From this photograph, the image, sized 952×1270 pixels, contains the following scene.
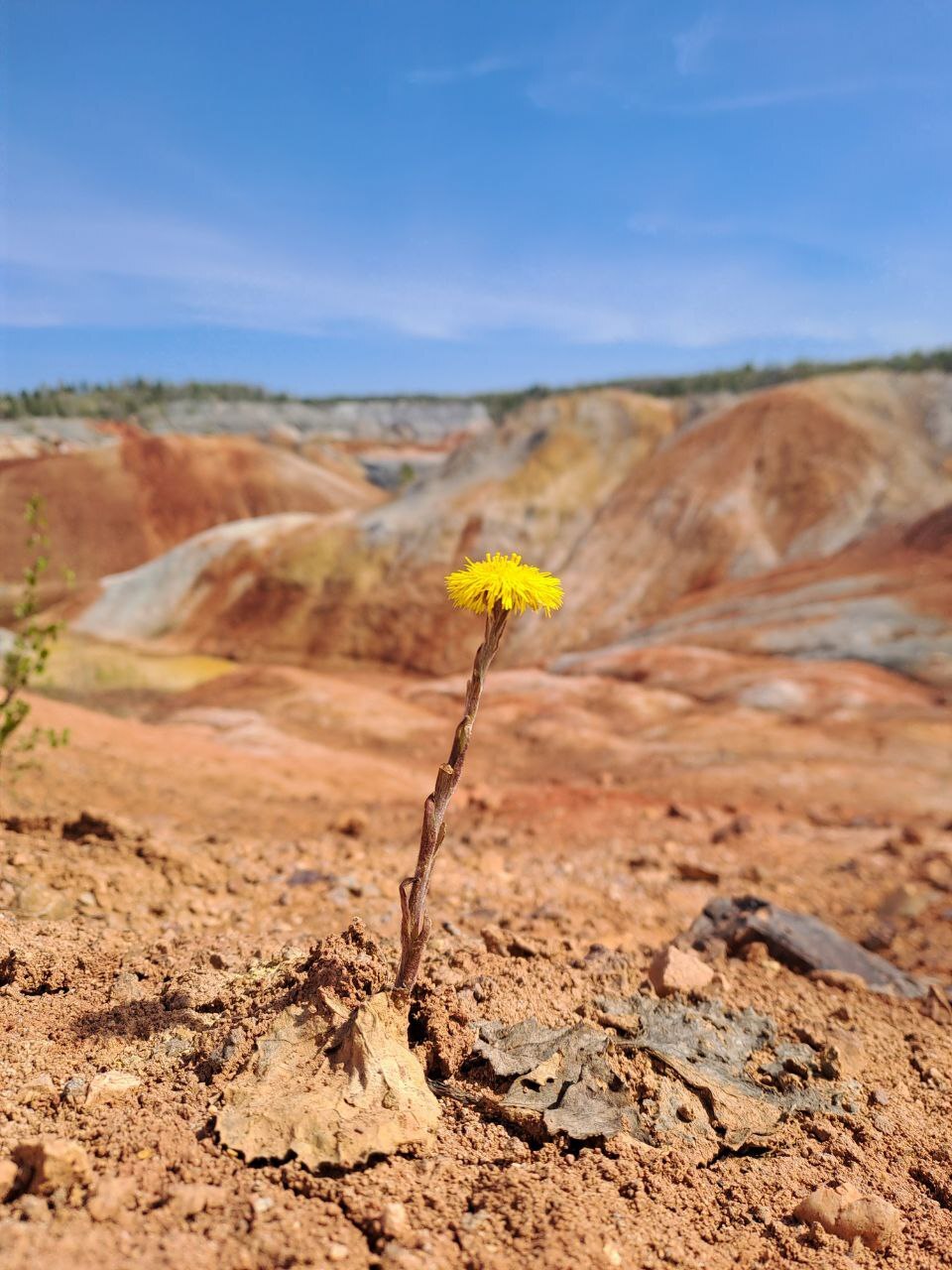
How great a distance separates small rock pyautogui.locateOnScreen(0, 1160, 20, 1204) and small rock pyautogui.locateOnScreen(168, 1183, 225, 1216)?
0.45 meters

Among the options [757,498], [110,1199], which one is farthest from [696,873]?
[757,498]

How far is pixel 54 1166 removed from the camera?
7.69 feet

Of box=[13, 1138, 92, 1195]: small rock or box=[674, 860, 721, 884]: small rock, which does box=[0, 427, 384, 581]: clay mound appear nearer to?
box=[674, 860, 721, 884]: small rock

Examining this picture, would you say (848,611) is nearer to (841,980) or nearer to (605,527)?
(605,527)

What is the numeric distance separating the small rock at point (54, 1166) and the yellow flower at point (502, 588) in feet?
6.55

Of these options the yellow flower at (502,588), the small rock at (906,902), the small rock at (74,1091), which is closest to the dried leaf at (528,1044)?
the small rock at (74,1091)

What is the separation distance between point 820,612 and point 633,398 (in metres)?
22.2

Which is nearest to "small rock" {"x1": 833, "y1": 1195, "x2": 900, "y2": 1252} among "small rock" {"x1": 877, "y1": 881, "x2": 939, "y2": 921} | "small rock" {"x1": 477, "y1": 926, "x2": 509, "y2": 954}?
"small rock" {"x1": 477, "y1": 926, "x2": 509, "y2": 954}

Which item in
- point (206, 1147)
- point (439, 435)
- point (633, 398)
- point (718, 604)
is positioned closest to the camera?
point (206, 1147)

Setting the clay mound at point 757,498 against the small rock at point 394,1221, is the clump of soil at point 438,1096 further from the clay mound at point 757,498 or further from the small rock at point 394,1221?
the clay mound at point 757,498

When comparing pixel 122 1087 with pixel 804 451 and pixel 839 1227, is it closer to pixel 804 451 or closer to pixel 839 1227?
pixel 839 1227

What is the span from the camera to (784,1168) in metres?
2.96

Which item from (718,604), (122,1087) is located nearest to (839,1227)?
(122,1087)

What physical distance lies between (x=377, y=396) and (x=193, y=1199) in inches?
4694
